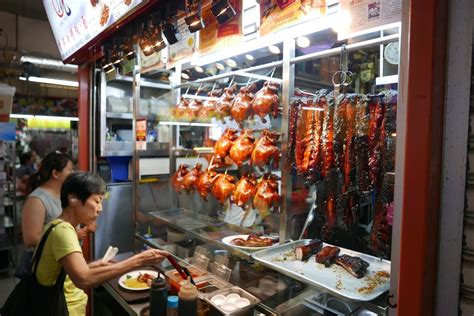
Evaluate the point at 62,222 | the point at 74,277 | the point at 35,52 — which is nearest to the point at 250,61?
the point at 62,222

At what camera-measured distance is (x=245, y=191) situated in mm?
2752

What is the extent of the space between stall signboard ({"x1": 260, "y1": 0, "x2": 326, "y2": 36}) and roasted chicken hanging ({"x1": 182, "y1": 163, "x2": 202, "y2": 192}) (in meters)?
1.61

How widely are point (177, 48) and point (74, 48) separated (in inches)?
59.1

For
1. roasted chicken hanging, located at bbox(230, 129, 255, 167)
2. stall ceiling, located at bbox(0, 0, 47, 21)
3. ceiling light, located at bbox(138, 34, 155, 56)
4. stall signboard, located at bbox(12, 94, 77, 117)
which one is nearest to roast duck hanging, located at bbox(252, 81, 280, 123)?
roasted chicken hanging, located at bbox(230, 129, 255, 167)

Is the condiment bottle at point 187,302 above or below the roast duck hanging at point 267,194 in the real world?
below

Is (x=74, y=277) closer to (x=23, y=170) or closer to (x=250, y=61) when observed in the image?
(x=250, y=61)

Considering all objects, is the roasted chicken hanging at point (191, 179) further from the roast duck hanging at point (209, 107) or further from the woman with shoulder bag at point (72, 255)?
the woman with shoulder bag at point (72, 255)

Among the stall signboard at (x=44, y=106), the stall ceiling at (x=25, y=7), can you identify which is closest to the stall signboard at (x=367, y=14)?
the stall ceiling at (x=25, y=7)

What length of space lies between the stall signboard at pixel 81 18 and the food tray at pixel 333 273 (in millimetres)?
2011

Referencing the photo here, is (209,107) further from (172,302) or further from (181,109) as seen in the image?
(172,302)

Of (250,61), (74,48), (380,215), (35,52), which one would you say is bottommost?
(380,215)

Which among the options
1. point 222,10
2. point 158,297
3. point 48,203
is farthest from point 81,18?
point 158,297

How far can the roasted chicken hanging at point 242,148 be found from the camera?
9.05 ft

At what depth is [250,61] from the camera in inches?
132
